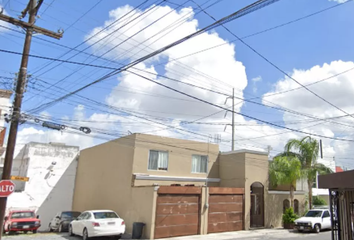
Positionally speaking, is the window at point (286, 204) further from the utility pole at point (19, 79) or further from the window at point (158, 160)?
the utility pole at point (19, 79)

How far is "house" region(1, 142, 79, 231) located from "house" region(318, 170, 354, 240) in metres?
22.6

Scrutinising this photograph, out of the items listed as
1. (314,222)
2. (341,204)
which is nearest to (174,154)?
(314,222)

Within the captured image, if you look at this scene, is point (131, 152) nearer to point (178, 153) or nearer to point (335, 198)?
point (178, 153)

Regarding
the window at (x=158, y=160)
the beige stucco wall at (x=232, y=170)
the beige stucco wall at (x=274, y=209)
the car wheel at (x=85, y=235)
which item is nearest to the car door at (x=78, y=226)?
the car wheel at (x=85, y=235)

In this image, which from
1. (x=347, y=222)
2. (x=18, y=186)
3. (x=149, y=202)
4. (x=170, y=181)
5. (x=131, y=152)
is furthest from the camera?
(x=18, y=186)

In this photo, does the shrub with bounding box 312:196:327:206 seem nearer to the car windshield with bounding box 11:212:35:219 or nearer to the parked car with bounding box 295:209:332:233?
the parked car with bounding box 295:209:332:233

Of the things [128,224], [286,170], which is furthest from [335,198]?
[286,170]

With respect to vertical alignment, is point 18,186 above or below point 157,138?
below

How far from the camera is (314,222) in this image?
2042 centimetres

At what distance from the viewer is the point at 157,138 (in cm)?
2158

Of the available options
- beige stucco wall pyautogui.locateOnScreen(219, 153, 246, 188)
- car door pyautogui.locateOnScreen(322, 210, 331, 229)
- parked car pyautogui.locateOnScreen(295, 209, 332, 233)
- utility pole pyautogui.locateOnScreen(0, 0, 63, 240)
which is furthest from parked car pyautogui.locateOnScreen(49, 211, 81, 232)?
car door pyautogui.locateOnScreen(322, 210, 331, 229)

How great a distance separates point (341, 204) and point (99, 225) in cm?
1165

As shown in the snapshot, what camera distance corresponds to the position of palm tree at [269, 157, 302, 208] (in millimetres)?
23938

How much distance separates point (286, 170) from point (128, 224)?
12.7 meters
